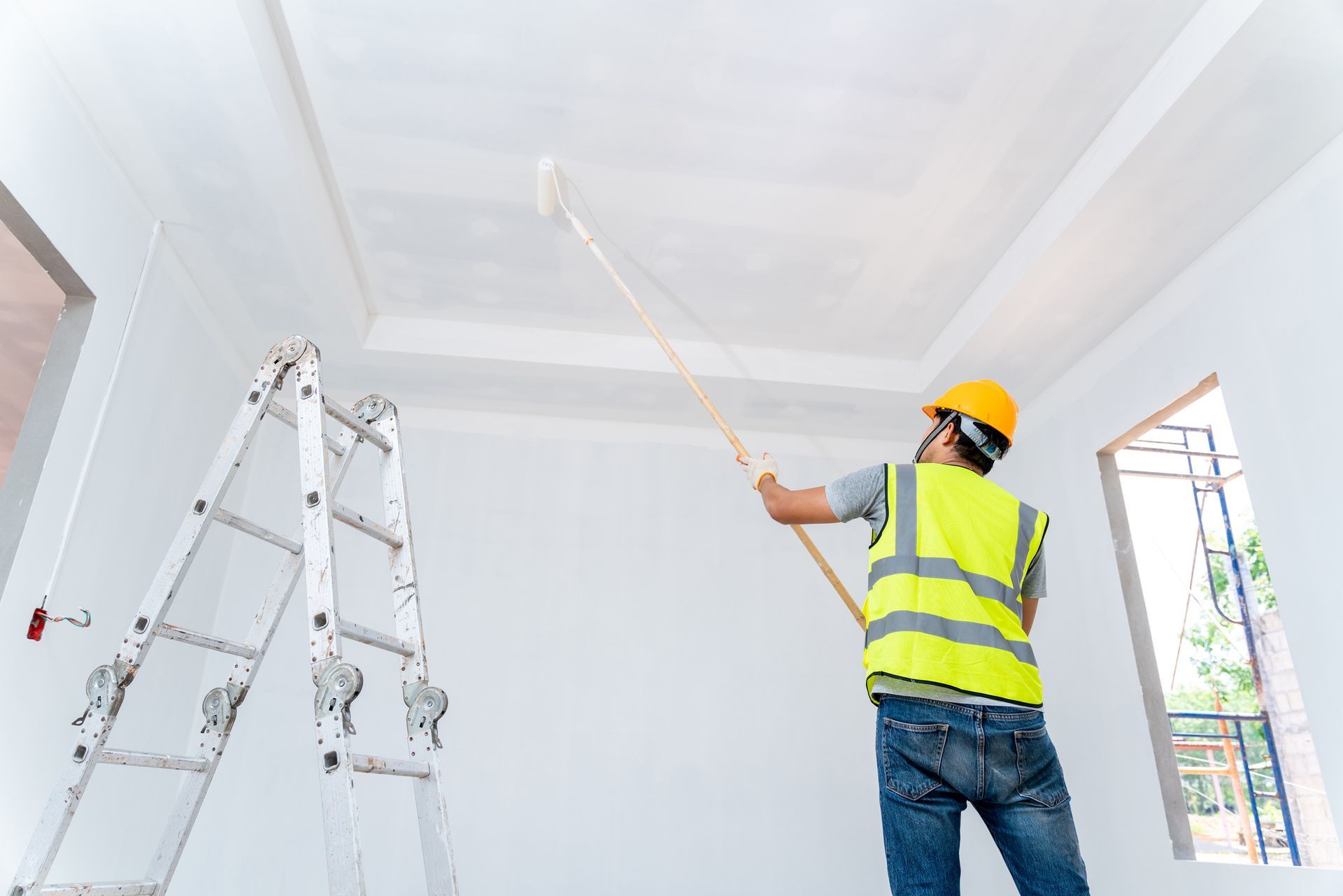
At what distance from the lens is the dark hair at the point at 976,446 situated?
1790mm

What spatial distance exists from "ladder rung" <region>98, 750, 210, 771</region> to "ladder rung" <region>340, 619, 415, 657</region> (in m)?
0.40

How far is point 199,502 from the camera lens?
1.77 meters

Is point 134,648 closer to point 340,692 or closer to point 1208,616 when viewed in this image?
point 340,692

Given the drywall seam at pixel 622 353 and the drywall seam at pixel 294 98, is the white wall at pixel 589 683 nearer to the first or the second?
the drywall seam at pixel 622 353

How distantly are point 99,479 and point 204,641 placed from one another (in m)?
1.31

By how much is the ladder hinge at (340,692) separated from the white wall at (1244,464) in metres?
2.46

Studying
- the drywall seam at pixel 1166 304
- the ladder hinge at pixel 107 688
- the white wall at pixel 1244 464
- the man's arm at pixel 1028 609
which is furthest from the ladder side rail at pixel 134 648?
the drywall seam at pixel 1166 304

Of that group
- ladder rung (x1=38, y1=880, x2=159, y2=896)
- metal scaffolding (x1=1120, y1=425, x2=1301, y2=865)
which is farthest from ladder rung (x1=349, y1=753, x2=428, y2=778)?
metal scaffolding (x1=1120, y1=425, x2=1301, y2=865)

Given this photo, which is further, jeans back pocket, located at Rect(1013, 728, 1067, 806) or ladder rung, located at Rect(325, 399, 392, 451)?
ladder rung, located at Rect(325, 399, 392, 451)

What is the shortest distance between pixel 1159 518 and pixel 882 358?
2.32 meters

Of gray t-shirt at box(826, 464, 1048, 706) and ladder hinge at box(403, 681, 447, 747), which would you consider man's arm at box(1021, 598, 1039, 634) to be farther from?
ladder hinge at box(403, 681, 447, 747)

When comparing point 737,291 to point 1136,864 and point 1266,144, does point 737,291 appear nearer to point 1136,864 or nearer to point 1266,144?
point 1266,144

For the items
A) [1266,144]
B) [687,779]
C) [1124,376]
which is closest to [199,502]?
[687,779]

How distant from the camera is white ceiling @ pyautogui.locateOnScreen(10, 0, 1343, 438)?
7.79 ft
